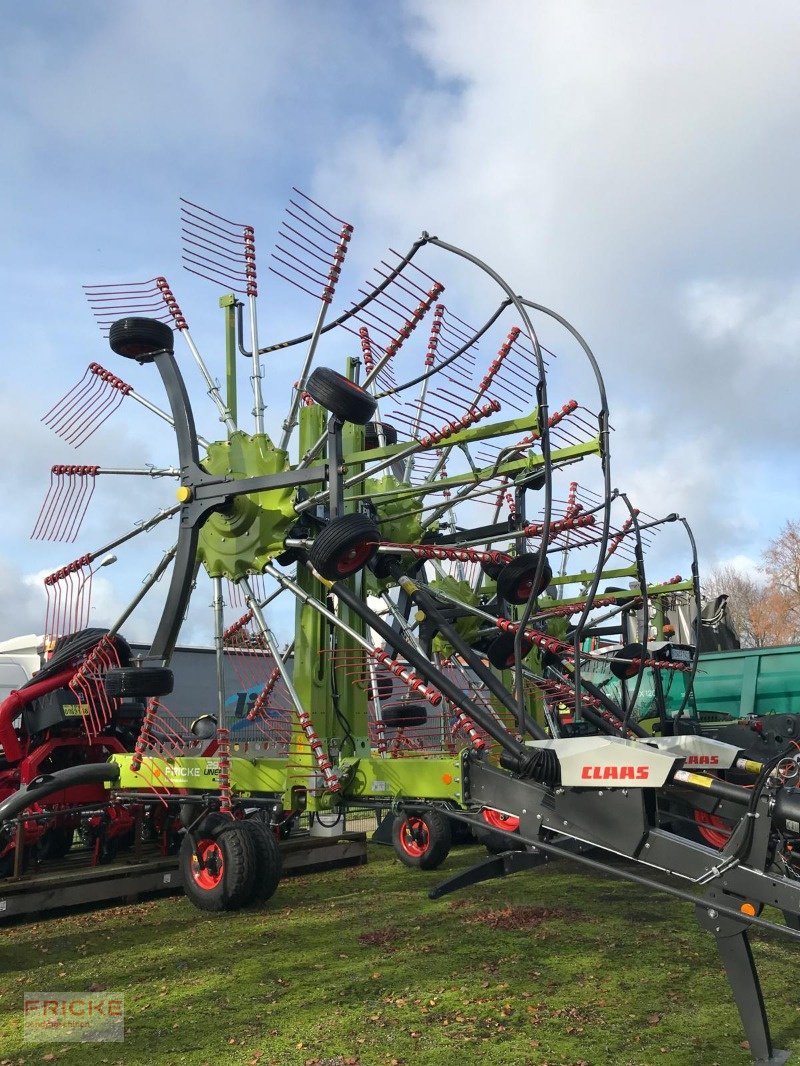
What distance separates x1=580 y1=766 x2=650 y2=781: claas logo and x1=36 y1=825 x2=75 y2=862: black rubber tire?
20.8ft

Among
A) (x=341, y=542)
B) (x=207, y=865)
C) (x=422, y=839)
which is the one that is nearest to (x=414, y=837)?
(x=422, y=839)

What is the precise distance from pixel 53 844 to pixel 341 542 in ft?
17.3

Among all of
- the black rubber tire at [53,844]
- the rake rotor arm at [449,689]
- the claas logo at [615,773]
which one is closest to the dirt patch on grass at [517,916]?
the rake rotor arm at [449,689]

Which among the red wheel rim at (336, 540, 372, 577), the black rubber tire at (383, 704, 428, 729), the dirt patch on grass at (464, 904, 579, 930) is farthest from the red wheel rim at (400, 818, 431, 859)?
the red wheel rim at (336, 540, 372, 577)

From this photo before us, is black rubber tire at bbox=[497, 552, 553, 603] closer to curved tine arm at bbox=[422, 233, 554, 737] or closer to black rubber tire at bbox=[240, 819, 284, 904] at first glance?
black rubber tire at bbox=[240, 819, 284, 904]

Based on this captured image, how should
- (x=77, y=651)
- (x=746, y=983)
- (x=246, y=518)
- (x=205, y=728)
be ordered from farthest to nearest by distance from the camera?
(x=77, y=651)
(x=205, y=728)
(x=246, y=518)
(x=746, y=983)

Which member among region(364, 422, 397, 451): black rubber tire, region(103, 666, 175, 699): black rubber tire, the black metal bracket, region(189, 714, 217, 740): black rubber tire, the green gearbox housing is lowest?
the black metal bracket

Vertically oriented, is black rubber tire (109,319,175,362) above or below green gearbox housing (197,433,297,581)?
above

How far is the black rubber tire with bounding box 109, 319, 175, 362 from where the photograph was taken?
839 centimetres

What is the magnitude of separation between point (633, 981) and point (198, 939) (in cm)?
311

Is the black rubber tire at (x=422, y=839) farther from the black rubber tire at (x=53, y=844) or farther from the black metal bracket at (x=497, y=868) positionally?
the black metal bracket at (x=497, y=868)

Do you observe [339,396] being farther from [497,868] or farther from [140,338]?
[497,868]

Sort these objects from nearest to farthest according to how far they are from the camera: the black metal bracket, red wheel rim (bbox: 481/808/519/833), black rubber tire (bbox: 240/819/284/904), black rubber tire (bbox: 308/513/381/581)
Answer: the black metal bracket, red wheel rim (bbox: 481/808/519/833), black rubber tire (bbox: 308/513/381/581), black rubber tire (bbox: 240/819/284/904)

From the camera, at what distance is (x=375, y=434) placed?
10.1 m
